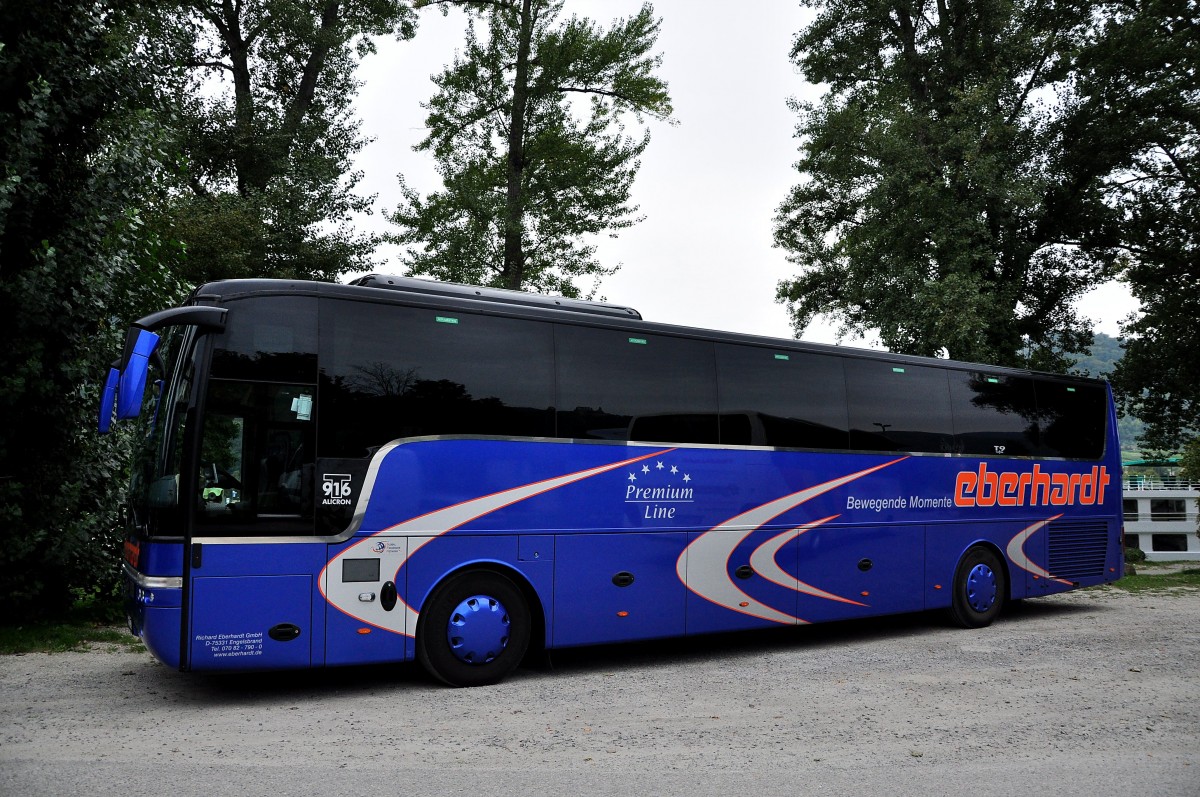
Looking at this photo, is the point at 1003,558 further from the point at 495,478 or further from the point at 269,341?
the point at 269,341

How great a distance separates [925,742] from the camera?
687cm

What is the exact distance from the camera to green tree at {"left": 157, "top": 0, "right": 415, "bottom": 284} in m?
22.6

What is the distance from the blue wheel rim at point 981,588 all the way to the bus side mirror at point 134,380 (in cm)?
1040

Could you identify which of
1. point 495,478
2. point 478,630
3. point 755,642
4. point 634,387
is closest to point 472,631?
point 478,630

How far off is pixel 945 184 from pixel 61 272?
64.6 ft

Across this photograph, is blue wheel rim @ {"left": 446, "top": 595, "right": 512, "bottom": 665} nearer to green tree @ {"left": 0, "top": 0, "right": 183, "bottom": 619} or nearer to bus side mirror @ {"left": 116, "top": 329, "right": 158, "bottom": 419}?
bus side mirror @ {"left": 116, "top": 329, "right": 158, "bottom": 419}

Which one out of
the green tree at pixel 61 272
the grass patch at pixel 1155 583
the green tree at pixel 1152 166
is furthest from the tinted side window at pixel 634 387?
the green tree at pixel 1152 166

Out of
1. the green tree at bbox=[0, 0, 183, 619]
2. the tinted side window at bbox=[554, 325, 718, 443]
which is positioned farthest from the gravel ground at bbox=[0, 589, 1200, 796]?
the tinted side window at bbox=[554, 325, 718, 443]

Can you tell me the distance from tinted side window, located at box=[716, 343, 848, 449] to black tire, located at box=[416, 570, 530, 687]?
9.89 ft

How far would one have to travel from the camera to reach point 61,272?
35.5 ft

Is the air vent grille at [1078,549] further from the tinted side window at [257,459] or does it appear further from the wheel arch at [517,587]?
the tinted side window at [257,459]

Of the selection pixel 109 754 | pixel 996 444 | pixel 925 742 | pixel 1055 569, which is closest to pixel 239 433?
pixel 109 754

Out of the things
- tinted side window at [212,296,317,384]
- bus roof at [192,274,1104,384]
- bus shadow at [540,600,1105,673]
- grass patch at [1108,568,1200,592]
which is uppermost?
bus roof at [192,274,1104,384]

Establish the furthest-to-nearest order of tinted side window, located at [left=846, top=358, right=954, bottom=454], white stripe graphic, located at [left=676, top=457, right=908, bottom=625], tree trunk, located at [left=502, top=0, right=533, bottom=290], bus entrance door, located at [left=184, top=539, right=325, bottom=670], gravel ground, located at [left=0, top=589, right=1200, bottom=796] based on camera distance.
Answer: tree trunk, located at [left=502, top=0, right=533, bottom=290] → tinted side window, located at [left=846, top=358, right=954, bottom=454] → white stripe graphic, located at [left=676, top=457, right=908, bottom=625] → bus entrance door, located at [left=184, top=539, right=325, bottom=670] → gravel ground, located at [left=0, top=589, right=1200, bottom=796]
